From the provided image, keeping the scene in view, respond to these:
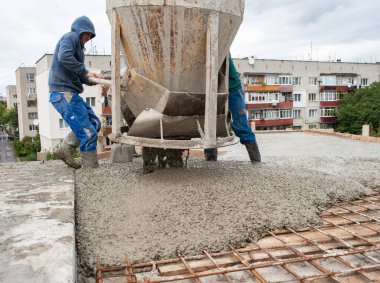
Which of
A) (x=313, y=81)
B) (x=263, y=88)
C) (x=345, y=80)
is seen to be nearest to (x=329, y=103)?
(x=345, y=80)

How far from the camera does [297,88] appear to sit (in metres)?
43.2

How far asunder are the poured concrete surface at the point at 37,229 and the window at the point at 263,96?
122 ft

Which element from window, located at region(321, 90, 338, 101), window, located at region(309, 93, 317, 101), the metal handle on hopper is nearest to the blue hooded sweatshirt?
the metal handle on hopper

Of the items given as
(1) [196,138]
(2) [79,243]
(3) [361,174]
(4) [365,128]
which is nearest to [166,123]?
(1) [196,138]

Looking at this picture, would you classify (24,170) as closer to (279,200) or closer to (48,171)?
(48,171)

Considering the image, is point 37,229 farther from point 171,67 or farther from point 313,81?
point 313,81

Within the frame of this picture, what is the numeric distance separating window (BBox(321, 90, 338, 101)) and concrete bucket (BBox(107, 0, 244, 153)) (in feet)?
143

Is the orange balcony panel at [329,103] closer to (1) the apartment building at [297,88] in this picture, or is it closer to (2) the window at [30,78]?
(1) the apartment building at [297,88]

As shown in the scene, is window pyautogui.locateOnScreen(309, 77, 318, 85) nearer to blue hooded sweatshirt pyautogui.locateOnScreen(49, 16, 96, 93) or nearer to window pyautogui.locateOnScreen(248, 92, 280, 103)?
window pyautogui.locateOnScreen(248, 92, 280, 103)

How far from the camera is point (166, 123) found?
3.94m

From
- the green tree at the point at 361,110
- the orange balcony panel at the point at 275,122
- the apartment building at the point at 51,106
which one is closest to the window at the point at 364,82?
the green tree at the point at 361,110

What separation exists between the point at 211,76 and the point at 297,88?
4133 centimetres

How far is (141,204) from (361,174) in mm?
3038

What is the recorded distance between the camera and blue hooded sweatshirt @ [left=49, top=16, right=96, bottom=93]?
4547 millimetres
